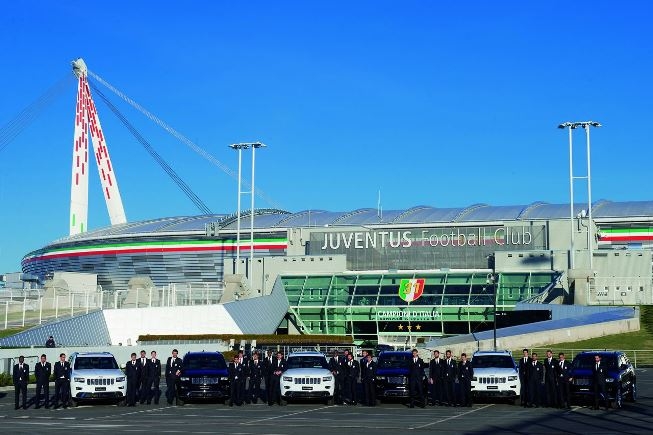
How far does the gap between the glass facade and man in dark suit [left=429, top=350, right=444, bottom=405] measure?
44.9m

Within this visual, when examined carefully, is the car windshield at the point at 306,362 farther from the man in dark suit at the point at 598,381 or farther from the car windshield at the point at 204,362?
the man in dark suit at the point at 598,381

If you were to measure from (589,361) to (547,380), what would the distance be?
1.48 m

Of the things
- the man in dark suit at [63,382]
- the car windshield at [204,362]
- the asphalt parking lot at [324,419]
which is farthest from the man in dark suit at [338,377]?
the man in dark suit at [63,382]

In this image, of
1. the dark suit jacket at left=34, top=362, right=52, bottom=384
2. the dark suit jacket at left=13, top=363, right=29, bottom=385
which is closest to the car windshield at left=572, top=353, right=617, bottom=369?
the dark suit jacket at left=34, top=362, right=52, bottom=384

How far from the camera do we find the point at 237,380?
32094 millimetres

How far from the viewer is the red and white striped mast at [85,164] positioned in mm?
117000

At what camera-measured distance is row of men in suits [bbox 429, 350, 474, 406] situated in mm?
30688

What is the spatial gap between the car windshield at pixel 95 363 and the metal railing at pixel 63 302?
80.1 ft

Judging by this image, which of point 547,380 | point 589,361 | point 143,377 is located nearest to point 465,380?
point 547,380

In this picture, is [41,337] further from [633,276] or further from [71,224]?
[71,224]

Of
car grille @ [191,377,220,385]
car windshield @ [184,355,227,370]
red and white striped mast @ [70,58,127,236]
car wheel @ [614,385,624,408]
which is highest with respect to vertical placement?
red and white striped mast @ [70,58,127,236]

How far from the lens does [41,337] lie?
52.2m

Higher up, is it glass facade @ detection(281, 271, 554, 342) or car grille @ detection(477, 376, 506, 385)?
glass facade @ detection(281, 271, 554, 342)

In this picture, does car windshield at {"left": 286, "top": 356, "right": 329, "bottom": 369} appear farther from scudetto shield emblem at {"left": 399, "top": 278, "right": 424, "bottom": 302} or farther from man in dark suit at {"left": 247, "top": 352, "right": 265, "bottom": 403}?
scudetto shield emblem at {"left": 399, "top": 278, "right": 424, "bottom": 302}
